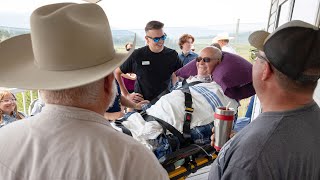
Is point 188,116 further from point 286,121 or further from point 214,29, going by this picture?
point 214,29

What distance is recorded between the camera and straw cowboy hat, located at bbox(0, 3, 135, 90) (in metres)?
0.81

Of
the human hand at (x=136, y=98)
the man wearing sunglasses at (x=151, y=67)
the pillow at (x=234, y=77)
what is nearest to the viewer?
the pillow at (x=234, y=77)

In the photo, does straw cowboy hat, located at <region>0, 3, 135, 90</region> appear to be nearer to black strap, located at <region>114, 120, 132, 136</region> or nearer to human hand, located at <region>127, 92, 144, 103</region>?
black strap, located at <region>114, 120, 132, 136</region>

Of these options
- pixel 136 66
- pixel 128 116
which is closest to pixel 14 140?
pixel 128 116

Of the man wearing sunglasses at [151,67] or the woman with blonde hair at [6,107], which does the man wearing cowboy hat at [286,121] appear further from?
the woman with blonde hair at [6,107]

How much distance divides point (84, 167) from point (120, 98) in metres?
2.06

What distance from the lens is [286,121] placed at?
94cm

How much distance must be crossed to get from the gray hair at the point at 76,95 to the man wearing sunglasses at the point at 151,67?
7.24ft

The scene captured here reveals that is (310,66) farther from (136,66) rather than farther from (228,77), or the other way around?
(136,66)

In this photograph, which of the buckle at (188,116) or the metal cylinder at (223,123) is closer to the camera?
the metal cylinder at (223,123)

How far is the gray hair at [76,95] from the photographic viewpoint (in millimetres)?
773

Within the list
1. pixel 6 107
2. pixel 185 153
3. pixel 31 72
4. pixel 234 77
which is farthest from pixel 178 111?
pixel 6 107

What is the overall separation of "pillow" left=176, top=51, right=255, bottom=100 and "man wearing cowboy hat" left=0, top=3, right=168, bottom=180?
66.7 inches

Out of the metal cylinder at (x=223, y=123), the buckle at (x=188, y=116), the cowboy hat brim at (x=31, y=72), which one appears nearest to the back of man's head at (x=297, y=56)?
the cowboy hat brim at (x=31, y=72)
